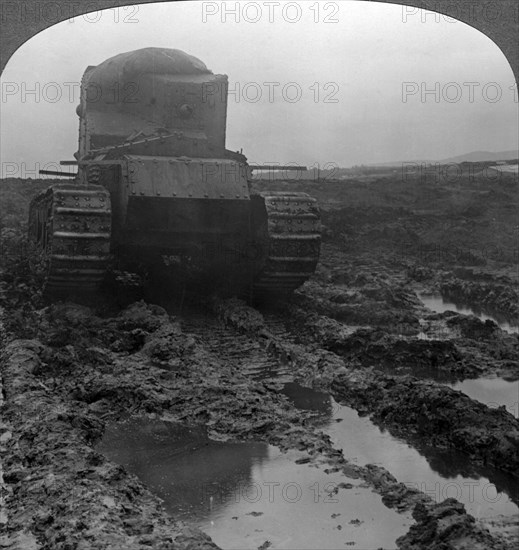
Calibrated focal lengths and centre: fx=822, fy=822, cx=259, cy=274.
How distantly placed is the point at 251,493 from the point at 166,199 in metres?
4.98

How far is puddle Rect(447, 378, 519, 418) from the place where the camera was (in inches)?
206

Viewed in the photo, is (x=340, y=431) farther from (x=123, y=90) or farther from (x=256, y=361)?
(x=123, y=90)

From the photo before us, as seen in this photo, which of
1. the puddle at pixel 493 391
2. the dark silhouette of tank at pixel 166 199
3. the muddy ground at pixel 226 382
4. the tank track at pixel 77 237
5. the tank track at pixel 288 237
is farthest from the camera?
the tank track at pixel 288 237

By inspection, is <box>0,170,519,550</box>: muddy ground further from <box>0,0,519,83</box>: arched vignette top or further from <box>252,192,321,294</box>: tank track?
<box>0,0,519,83</box>: arched vignette top

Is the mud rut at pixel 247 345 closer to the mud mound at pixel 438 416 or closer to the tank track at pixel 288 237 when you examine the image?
the tank track at pixel 288 237

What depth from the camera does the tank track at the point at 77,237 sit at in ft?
26.5

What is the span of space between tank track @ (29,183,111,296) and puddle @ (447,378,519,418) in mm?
3954

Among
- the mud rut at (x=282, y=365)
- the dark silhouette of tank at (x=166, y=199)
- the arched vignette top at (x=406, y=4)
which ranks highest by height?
the arched vignette top at (x=406, y=4)

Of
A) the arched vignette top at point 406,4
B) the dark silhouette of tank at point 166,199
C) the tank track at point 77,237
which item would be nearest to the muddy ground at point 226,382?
the tank track at point 77,237

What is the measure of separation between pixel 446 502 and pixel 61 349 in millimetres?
3851

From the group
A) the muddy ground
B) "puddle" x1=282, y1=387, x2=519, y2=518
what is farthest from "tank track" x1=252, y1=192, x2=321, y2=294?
"puddle" x1=282, y1=387, x2=519, y2=518

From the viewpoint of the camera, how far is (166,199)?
8.30 metres

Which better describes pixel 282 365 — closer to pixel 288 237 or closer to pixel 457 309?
pixel 288 237

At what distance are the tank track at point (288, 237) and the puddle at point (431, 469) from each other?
4009mm
